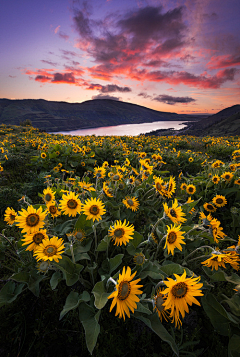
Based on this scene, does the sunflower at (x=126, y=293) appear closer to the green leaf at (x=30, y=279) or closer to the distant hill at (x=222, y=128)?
the green leaf at (x=30, y=279)

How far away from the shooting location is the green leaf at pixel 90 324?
3.51 feet

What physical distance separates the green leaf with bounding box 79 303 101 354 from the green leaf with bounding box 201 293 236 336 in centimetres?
97

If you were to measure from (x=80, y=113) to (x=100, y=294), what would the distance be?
169136 mm

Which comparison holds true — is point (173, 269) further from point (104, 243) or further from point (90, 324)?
point (90, 324)

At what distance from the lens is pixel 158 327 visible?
121cm

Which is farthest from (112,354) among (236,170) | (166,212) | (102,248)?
(236,170)

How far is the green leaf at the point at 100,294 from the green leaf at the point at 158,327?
0.95 ft

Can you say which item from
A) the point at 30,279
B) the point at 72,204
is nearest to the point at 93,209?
the point at 72,204

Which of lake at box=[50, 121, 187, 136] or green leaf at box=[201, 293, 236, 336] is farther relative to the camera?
lake at box=[50, 121, 187, 136]

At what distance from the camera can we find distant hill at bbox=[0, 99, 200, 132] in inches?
4294

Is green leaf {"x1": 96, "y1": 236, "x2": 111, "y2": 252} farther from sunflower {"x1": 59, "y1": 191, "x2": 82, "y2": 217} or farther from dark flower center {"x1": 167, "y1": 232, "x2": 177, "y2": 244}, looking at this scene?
dark flower center {"x1": 167, "y1": 232, "x2": 177, "y2": 244}

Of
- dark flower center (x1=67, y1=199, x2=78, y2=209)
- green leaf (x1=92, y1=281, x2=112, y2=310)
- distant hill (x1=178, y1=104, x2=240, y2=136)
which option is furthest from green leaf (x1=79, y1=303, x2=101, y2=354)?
distant hill (x1=178, y1=104, x2=240, y2=136)

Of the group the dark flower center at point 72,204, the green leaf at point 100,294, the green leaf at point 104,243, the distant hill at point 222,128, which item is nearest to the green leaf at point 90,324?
the green leaf at point 100,294

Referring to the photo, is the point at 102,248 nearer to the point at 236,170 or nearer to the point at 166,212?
the point at 166,212
